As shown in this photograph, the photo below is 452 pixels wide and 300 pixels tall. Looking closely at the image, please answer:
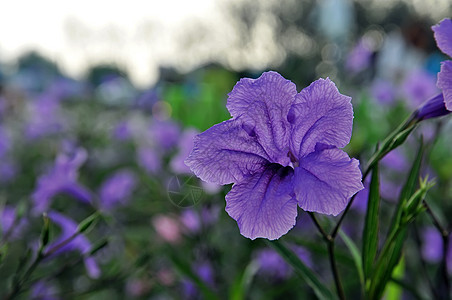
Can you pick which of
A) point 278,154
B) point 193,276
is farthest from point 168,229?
point 278,154

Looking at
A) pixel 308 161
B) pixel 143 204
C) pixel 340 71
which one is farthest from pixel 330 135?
pixel 340 71

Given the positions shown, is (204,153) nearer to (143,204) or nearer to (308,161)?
(308,161)

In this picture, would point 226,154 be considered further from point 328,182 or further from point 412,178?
point 412,178

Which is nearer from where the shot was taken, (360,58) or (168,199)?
(168,199)

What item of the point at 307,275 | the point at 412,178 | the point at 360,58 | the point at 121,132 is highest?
the point at 412,178

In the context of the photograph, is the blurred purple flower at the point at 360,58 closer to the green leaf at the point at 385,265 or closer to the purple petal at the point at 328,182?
the green leaf at the point at 385,265

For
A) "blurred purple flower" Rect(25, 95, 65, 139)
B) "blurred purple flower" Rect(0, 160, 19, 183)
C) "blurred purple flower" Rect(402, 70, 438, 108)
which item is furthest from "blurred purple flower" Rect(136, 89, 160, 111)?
"blurred purple flower" Rect(402, 70, 438, 108)
